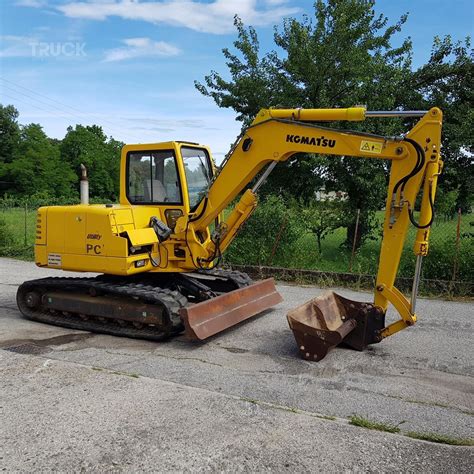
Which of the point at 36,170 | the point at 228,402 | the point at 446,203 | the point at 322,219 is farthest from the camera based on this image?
the point at 36,170

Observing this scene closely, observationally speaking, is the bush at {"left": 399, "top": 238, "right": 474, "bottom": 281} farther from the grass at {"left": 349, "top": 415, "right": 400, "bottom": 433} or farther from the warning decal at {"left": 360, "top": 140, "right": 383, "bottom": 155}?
the grass at {"left": 349, "top": 415, "right": 400, "bottom": 433}

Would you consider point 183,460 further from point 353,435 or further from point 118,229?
point 118,229

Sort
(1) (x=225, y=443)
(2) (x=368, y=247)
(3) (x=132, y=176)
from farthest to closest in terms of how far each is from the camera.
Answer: (2) (x=368, y=247), (3) (x=132, y=176), (1) (x=225, y=443)

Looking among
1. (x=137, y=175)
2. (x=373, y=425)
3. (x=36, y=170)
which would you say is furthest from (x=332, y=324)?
(x=36, y=170)

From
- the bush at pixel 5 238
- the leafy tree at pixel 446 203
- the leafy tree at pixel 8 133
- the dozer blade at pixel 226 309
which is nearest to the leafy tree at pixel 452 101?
the leafy tree at pixel 446 203

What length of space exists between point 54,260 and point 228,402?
4.17 meters

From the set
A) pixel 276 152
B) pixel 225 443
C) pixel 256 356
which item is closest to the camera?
pixel 225 443

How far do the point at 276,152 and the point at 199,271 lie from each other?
2.46 m

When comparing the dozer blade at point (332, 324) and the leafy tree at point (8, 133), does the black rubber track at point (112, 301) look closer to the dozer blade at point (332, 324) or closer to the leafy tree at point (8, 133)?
the dozer blade at point (332, 324)

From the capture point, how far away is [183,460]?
372 centimetres

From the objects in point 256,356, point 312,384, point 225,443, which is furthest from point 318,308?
point 225,443

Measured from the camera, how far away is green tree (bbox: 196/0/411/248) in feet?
44.9

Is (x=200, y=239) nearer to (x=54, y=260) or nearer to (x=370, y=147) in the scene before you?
(x=54, y=260)

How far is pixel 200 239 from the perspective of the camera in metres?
7.57
